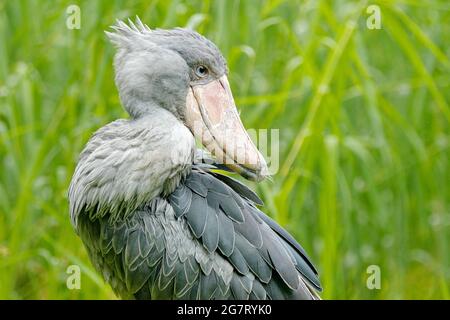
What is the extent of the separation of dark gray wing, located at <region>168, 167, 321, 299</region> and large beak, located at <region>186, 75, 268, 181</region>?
98 mm

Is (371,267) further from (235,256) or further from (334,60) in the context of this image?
(235,256)

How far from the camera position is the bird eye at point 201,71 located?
2.19 metres

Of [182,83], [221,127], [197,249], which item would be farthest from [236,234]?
[182,83]

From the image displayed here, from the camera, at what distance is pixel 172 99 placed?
2.18m

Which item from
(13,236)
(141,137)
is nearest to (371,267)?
(13,236)

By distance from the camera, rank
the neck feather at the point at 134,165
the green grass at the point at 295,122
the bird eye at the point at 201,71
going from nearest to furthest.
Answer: the neck feather at the point at 134,165 < the bird eye at the point at 201,71 < the green grass at the point at 295,122

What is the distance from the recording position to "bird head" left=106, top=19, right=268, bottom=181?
214 centimetres

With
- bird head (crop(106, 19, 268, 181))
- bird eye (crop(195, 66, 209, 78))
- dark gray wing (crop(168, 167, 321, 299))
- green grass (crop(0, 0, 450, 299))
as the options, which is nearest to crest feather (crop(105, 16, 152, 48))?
bird head (crop(106, 19, 268, 181))

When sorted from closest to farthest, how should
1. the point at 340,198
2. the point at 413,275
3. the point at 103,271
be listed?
the point at 103,271
the point at 340,198
the point at 413,275

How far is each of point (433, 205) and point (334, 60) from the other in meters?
1.08

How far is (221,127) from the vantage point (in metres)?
2.15

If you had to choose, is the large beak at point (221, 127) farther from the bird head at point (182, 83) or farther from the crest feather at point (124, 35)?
the crest feather at point (124, 35)

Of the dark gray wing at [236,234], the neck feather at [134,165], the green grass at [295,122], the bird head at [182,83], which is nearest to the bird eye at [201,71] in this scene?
the bird head at [182,83]

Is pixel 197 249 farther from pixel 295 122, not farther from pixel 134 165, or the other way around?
pixel 295 122
